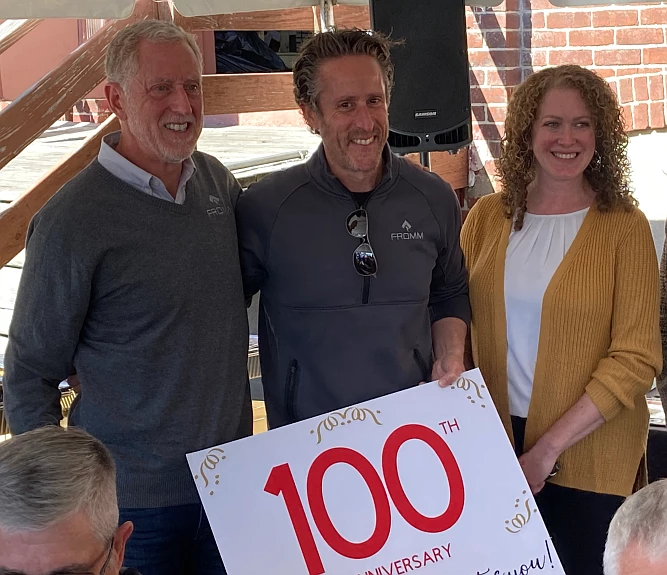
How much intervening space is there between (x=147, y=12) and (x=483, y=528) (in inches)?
114

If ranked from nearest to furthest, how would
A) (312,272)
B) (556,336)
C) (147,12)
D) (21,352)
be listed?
(21,352), (312,272), (556,336), (147,12)

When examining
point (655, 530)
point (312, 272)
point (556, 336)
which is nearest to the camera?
point (655, 530)

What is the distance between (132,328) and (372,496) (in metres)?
0.62

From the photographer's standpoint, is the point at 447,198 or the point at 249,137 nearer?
the point at 447,198

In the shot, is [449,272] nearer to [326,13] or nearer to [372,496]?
[372,496]

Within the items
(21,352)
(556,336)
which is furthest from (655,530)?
(21,352)

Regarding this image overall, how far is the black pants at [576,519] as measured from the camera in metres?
2.09

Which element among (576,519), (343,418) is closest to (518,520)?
(576,519)

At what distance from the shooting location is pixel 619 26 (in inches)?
178

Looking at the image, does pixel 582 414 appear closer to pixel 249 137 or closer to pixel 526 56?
pixel 526 56

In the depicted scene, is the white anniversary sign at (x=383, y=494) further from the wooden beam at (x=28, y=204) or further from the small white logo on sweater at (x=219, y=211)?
the wooden beam at (x=28, y=204)

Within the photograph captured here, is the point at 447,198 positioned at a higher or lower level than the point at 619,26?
lower

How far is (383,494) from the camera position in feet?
6.18

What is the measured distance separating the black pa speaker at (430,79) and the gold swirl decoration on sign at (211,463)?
199 cm
